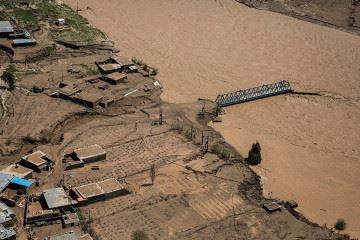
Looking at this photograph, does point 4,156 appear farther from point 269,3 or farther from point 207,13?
point 269,3

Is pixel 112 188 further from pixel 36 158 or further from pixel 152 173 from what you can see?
pixel 36 158

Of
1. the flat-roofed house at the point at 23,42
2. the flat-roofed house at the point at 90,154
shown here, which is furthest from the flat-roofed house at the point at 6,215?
the flat-roofed house at the point at 23,42

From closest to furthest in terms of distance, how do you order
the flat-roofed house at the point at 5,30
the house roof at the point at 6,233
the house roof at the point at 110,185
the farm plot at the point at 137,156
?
the house roof at the point at 6,233, the house roof at the point at 110,185, the farm plot at the point at 137,156, the flat-roofed house at the point at 5,30

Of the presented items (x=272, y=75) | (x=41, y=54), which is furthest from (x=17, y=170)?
(x=272, y=75)

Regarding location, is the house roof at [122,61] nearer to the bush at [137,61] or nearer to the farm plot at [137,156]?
the bush at [137,61]

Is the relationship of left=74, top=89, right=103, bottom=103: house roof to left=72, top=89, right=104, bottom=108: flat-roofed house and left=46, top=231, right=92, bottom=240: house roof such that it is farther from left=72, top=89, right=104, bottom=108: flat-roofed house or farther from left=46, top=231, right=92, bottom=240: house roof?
left=46, top=231, right=92, bottom=240: house roof

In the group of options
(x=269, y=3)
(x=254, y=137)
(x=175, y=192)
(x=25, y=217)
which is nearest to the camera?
(x=25, y=217)

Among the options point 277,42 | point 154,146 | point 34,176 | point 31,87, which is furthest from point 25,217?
point 277,42
